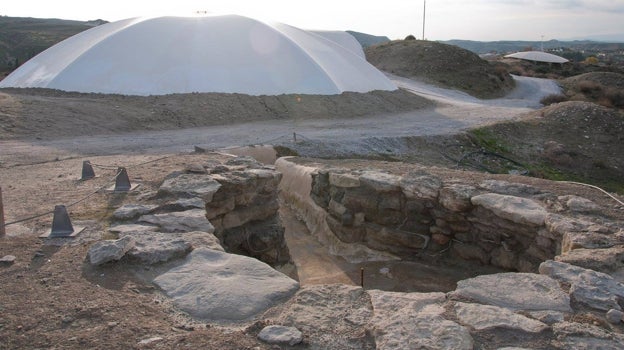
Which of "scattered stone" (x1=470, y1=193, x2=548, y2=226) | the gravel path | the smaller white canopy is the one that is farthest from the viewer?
the smaller white canopy

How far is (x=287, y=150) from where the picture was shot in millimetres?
10227

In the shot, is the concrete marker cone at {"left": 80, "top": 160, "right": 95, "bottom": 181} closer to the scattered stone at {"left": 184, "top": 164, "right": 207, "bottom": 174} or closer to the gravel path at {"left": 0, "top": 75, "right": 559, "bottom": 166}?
the scattered stone at {"left": 184, "top": 164, "right": 207, "bottom": 174}

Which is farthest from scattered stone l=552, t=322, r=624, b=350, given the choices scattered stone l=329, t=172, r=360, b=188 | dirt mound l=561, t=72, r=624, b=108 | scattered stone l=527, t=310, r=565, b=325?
dirt mound l=561, t=72, r=624, b=108

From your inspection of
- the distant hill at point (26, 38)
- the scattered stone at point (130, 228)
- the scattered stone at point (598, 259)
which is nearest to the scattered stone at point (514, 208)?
the scattered stone at point (598, 259)

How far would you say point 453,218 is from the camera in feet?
18.8

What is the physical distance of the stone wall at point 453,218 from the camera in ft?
15.6

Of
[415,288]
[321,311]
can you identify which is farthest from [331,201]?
[321,311]

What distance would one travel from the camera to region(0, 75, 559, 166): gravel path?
9.38 m

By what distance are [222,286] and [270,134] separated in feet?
29.3

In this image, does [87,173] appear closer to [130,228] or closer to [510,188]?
[130,228]

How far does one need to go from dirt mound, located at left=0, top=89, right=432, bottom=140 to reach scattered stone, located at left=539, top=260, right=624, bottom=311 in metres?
10.2

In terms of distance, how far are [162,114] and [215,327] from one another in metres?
11.5

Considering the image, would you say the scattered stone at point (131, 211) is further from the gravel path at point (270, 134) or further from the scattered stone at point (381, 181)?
the gravel path at point (270, 134)

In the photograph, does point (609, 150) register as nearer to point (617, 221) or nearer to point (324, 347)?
point (617, 221)
